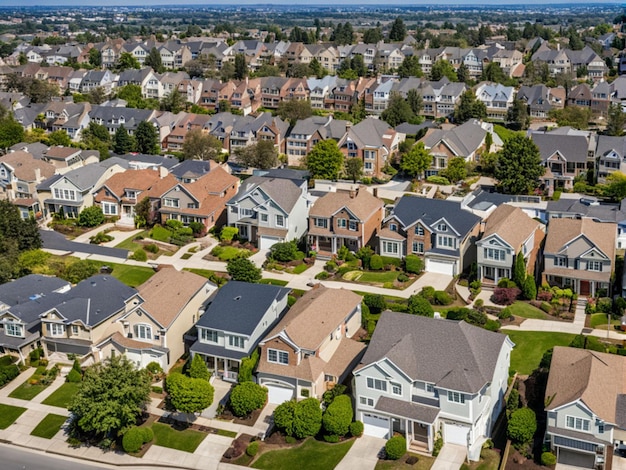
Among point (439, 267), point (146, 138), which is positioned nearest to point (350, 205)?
point (439, 267)

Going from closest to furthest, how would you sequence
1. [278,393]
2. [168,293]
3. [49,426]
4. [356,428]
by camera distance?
[356,428]
[49,426]
[278,393]
[168,293]

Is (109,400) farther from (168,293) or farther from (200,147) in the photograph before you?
(200,147)

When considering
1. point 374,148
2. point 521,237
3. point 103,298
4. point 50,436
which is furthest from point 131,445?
point 374,148

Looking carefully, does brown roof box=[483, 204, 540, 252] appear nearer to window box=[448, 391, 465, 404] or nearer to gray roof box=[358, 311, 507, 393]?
gray roof box=[358, 311, 507, 393]

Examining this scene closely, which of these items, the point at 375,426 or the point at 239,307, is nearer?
the point at 375,426

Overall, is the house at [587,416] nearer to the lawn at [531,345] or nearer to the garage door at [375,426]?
the lawn at [531,345]

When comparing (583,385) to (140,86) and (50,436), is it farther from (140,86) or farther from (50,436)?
(140,86)
